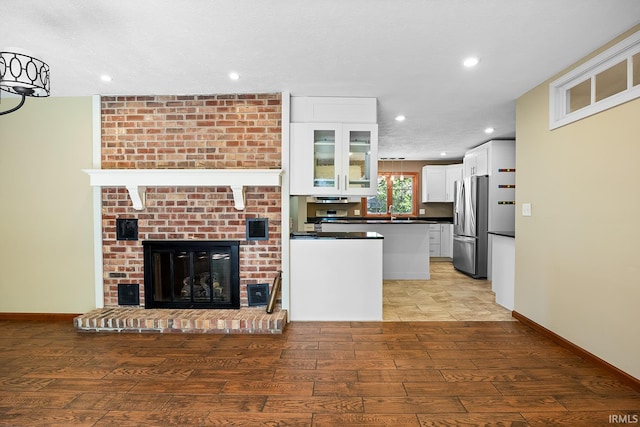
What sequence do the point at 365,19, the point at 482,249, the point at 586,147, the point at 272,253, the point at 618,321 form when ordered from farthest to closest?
the point at 482,249 < the point at 272,253 < the point at 586,147 < the point at 618,321 < the point at 365,19

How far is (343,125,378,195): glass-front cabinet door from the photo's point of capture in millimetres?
3609

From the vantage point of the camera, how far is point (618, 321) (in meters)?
2.38

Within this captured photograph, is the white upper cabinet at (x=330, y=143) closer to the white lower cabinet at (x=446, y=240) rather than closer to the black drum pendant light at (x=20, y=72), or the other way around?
the black drum pendant light at (x=20, y=72)

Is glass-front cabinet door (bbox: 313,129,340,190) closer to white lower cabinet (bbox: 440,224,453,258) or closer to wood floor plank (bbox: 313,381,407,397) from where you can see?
wood floor plank (bbox: 313,381,407,397)

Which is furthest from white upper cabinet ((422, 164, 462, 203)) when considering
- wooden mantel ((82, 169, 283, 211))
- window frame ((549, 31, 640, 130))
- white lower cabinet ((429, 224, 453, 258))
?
wooden mantel ((82, 169, 283, 211))

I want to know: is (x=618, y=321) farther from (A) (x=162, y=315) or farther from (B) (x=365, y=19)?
(A) (x=162, y=315)

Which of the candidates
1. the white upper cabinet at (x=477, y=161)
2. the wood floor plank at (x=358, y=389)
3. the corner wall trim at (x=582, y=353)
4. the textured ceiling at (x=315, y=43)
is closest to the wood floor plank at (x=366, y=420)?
the wood floor plank at (x=358, y=389)

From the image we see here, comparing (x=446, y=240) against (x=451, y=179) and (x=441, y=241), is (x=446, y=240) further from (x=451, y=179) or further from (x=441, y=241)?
(x=451, y=179)

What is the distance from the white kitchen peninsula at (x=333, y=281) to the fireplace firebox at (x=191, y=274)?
652mm

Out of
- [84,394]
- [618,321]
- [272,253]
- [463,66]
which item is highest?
[463,66]

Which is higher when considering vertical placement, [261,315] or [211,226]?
[211,226]

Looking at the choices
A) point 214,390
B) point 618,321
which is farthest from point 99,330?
point 618,321

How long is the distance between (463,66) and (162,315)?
11.8 feet

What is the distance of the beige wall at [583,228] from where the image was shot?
2.30m
